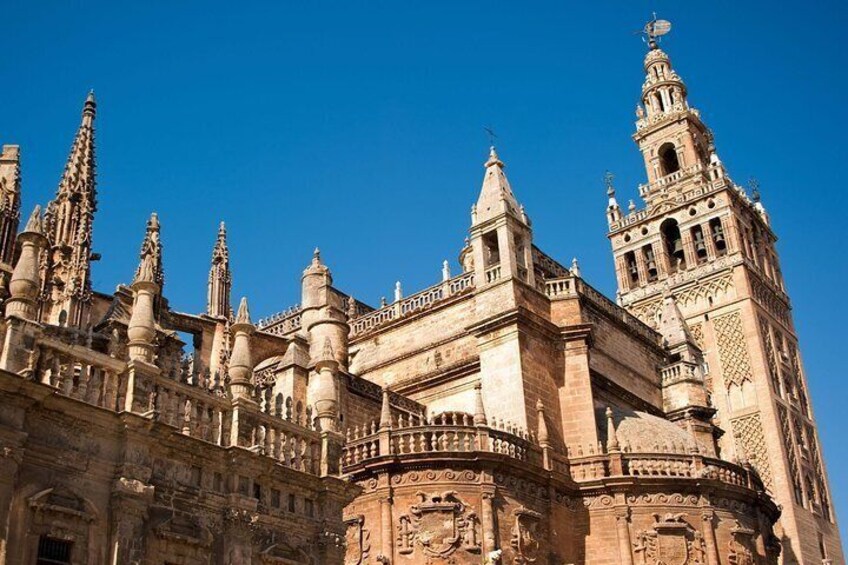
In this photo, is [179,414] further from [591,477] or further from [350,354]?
[350,354]

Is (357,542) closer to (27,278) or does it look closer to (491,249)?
(491,249)

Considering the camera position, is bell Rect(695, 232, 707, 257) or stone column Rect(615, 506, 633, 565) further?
bell Rect(695, 232, 707, 257)

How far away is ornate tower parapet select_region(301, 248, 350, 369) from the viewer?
2776cm

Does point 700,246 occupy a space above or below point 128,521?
above

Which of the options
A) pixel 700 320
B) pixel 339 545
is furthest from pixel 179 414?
pixel 700 320

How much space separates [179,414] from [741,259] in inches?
1617

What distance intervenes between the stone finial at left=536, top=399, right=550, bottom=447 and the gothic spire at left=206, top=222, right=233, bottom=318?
15.2 metres

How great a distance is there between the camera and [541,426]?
26.3 meters

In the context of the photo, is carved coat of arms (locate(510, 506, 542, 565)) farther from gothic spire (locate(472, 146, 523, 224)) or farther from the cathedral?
gothic spire (locate(472, 146, 523, 224))

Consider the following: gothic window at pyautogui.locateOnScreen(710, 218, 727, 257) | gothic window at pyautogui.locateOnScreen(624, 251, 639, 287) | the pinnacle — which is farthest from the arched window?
the pinnacle

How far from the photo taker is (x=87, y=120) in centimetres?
Result: 3019

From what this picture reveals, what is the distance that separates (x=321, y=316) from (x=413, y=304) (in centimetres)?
519

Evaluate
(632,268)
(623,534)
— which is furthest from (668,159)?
(623,534)

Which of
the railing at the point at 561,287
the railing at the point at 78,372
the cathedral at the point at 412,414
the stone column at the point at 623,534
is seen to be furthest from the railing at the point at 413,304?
the railing at the point at 78,372
